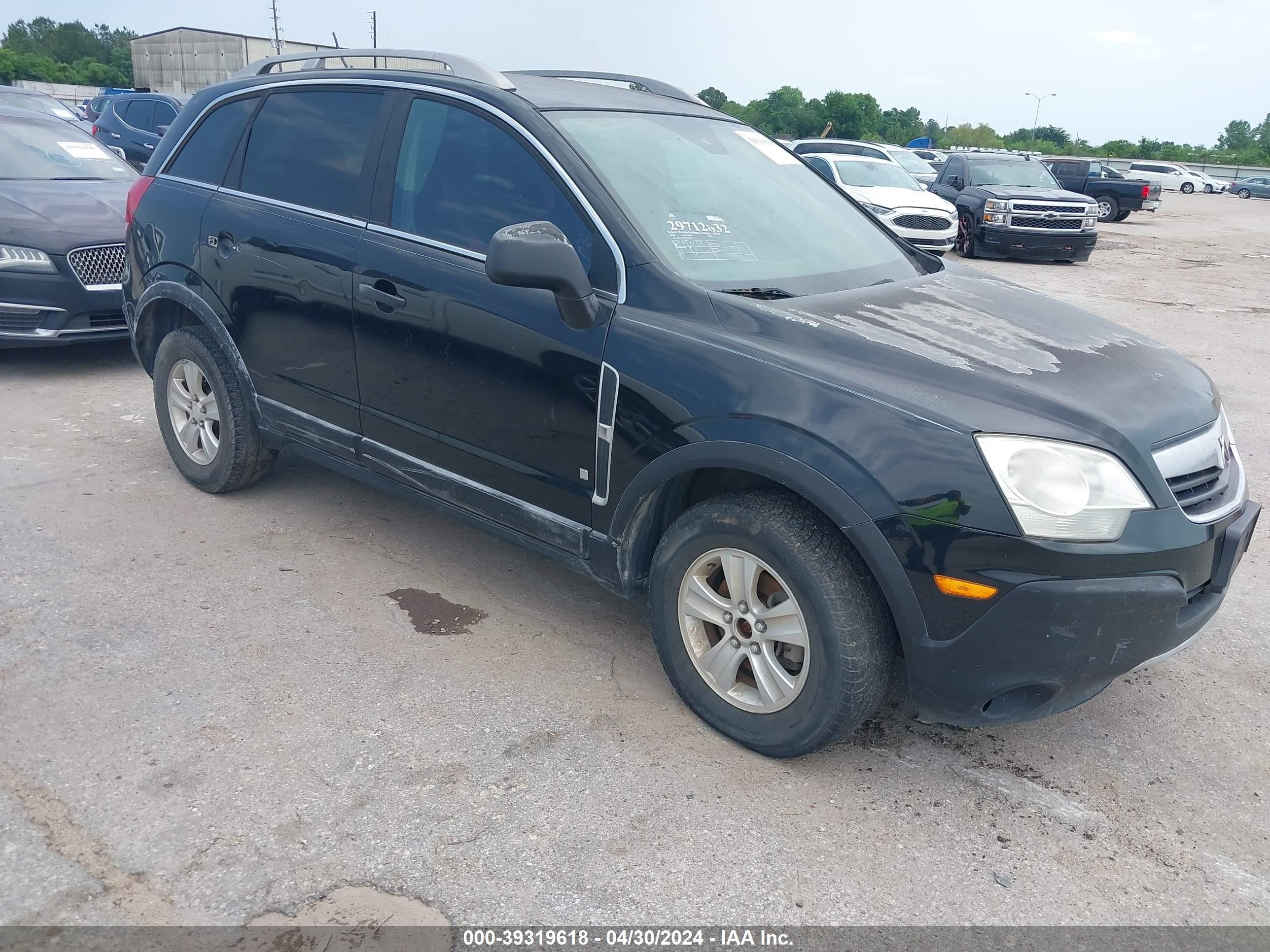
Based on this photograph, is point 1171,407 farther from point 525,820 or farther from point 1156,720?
point 525,820

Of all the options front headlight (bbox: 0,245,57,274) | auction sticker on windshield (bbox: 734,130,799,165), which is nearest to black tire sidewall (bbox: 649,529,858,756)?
auction sticker on windshield (bbox: 734,130,799,165)

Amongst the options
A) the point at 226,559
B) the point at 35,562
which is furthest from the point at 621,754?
the point at 35,562

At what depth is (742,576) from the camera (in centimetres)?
293

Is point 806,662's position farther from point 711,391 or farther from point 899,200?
point 899,200

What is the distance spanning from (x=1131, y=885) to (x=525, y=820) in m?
1.54

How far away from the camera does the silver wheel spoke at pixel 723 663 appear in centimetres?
302

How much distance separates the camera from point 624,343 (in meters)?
3.07

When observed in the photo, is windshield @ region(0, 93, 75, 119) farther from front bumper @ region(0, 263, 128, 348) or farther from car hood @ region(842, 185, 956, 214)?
car hood @ region(842, 185, 956, 214)

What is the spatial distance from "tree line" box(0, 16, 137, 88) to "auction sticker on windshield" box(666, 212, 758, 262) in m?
83.5

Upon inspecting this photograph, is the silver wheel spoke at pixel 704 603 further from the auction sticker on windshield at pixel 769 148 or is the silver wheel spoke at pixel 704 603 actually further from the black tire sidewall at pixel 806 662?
the auction sticker on windshield at pixel 769 148

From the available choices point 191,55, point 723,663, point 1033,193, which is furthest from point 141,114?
point 191,55

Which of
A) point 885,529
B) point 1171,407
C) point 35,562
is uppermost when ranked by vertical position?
point 1171,407

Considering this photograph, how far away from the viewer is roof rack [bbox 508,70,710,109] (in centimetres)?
432

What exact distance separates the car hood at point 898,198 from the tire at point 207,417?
38.7 feet
